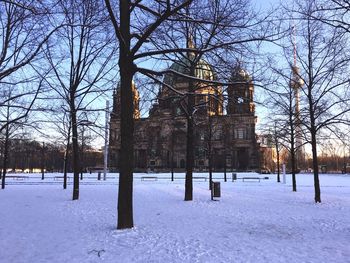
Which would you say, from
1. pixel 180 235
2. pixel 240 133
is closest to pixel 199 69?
pixel 180 235

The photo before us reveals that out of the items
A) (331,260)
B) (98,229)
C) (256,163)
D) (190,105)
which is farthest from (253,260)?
(256,163)

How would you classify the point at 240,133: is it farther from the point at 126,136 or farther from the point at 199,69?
the point at 126,136

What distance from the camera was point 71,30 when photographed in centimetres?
1972

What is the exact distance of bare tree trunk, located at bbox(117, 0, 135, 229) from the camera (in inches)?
420

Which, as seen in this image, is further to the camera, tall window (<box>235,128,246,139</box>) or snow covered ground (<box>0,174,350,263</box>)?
tall window (<box>235,128,246,139</box>)

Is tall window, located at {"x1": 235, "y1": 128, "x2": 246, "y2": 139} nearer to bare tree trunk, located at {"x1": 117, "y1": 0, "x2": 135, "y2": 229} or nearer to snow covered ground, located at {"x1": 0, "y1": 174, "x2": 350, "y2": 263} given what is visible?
snow covered ground, located at {"x1": 0, "y1": 174, "x2": 350, "y2": 263}

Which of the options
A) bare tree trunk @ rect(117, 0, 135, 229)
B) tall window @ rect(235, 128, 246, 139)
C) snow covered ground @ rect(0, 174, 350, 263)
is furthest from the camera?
tall window @ rect(235, 128, 246, 139)

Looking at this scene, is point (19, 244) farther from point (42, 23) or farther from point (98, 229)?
point (42, 23)

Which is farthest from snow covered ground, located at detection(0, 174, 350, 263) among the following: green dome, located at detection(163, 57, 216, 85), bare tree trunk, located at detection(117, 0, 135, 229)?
green dome, located at detection(163, 57, 216, 85)

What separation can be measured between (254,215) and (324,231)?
11.6 feet

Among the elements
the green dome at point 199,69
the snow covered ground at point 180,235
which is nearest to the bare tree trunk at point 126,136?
the snow covered ground at point 180,235

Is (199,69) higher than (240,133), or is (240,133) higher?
(240,133)

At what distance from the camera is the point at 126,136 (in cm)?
1097

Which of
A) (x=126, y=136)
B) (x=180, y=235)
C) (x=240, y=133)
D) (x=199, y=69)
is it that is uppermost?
(x=240, y=133)
